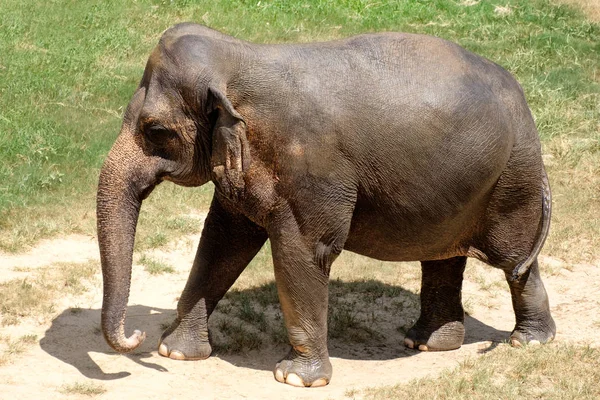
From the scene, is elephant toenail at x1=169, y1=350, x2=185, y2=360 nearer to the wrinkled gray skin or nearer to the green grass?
the wrinkled gray skin

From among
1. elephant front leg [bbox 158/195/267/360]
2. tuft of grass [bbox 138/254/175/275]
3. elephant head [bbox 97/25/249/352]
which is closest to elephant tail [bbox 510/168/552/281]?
elephant front leg [bbox 158/195/267/360]

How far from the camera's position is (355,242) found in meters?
7.65

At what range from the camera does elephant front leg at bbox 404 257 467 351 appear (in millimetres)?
8359

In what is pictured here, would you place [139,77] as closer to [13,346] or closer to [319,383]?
[13,346]

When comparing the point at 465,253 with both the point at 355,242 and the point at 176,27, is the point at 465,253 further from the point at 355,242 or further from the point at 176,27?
the point at 176,27

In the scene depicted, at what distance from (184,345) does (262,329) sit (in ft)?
2.60

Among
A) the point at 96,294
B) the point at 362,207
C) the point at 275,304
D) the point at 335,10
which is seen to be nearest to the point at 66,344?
the point at 96,294

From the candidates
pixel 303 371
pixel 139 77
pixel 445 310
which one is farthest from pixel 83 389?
pixel 139 77

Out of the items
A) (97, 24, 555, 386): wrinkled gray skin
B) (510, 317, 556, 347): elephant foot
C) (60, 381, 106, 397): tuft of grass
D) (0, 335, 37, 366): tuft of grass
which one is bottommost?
(510, 317, 556, 347): elephant foot

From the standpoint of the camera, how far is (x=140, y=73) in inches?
546

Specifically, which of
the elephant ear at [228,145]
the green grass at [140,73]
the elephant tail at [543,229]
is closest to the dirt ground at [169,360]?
the green grass at [140,73]

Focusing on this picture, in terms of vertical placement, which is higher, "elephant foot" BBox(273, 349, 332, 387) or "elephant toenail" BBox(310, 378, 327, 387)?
"elephant foot" BBox(273, 349, 332, 387)

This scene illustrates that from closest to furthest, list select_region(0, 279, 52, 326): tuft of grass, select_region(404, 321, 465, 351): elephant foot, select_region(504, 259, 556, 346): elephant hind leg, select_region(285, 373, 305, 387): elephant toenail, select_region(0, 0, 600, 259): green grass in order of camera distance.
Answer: select_region(285, 373, 305, 387): elephant toenail, select_region(504, 259, 556, 346): elephant hind leg, select_region(404, 321, 465, 351): elephant foot, select_region(0, 279, 52, 326): tuft of grass, select_region(0, 0, 600, 259): green grass

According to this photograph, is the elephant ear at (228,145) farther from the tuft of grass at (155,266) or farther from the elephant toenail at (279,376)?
the tuft of grass at (155,266)
